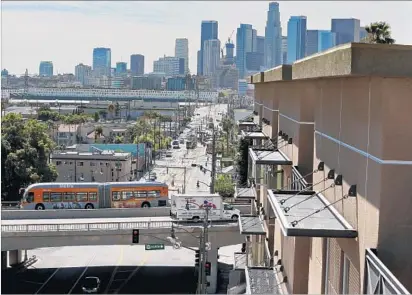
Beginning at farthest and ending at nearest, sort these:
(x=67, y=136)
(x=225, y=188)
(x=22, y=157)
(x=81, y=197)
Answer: (x=67, y=136), (x=225, y=188), (x=22, y=157), (x=81, y=197)

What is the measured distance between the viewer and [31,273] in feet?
75.3

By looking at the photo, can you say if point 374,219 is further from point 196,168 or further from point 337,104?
point 196,168

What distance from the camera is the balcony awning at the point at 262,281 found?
6703 mm

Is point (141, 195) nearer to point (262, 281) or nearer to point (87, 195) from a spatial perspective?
point (87, 195)

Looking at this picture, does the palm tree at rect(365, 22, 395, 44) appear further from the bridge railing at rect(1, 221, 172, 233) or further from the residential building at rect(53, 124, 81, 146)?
the residential building at rect(53, 124, 81, 146)

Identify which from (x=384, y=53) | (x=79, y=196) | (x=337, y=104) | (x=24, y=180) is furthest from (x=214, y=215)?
(x=384, y=53)

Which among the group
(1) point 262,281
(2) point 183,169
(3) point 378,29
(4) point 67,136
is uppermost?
(3) point 378,29

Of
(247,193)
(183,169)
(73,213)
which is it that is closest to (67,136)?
(183,169)

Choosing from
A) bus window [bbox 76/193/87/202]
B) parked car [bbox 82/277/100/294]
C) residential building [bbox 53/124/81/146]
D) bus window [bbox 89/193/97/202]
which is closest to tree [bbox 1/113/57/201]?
bus window [bbox 76/193/87/202]

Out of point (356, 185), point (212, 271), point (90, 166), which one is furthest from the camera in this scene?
point (90, 166)

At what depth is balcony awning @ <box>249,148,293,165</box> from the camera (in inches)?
332

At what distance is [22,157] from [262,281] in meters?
23.8

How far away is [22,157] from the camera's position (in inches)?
1150

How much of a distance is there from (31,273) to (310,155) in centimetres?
1769
